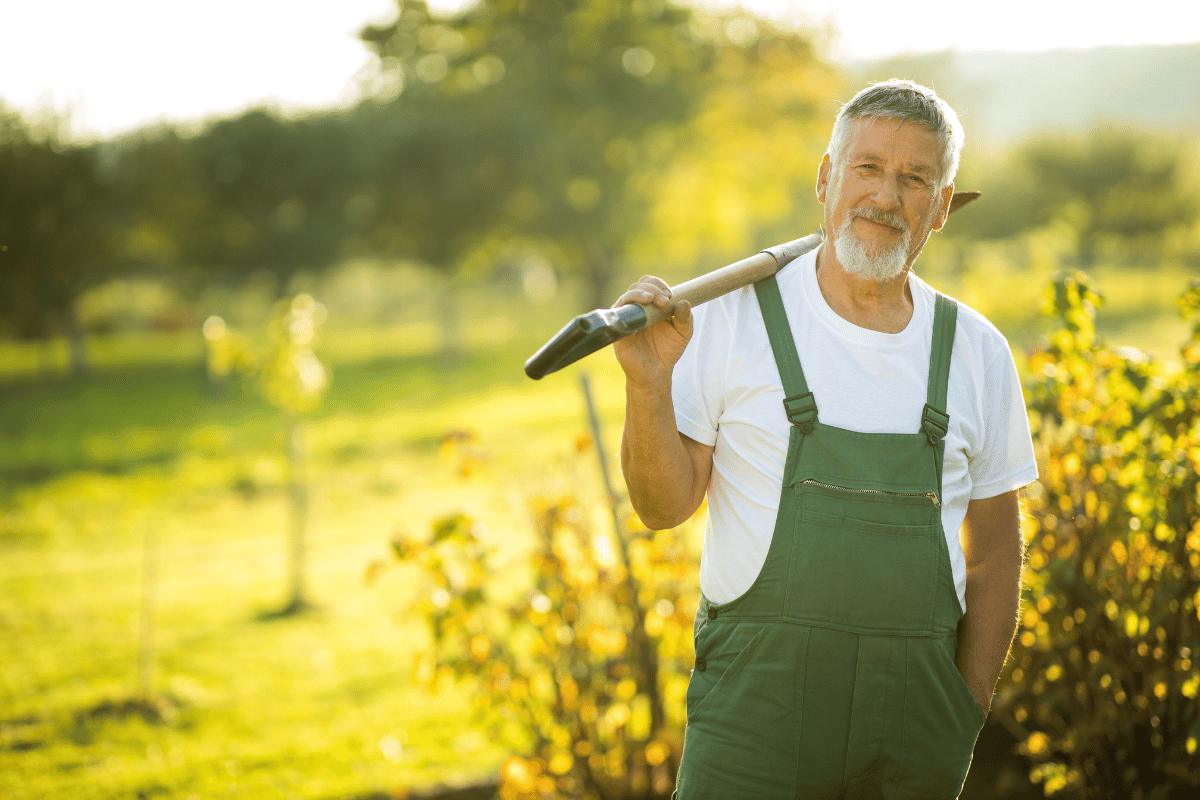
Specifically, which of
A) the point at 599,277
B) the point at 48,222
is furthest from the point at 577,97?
the point at 48,222

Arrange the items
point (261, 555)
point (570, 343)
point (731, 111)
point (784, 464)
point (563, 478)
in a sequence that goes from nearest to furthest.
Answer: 1. point (570, 343)
2. point (784, 464)
3. point (563, 478)
4. point (261, 555)
5. point (731, 111)

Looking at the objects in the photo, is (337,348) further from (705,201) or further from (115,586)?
(115,586)

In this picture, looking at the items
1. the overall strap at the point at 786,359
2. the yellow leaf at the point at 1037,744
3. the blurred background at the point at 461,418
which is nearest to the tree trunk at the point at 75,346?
the blurred background at the point at 461,418

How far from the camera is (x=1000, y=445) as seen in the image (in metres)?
2.01

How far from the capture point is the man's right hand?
1.72m

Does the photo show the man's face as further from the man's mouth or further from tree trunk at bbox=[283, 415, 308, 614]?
tree trunk at bbox=[283, 415, 308, 614]

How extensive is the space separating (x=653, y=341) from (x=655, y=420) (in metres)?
0.17

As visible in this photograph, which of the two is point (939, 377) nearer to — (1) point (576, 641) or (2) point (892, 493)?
(2) point (892, 493)

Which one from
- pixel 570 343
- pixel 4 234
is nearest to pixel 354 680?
pixel 570 343

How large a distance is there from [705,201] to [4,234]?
21.3 metres

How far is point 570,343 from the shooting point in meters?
1.60

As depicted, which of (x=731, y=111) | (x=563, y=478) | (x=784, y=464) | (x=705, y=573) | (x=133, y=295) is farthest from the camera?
(x=133, y=295)

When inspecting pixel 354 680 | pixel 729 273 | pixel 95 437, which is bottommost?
pixel 354 680

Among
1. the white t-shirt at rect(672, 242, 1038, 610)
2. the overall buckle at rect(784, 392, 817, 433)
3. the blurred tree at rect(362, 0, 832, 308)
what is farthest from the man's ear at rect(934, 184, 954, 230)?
the blurred tree at rect(362, 0, 832, 308)
